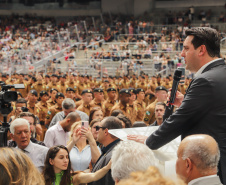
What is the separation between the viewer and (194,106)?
223 centimetres

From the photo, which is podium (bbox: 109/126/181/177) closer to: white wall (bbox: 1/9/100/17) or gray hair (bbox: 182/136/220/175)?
gray hair (bbox: 182/136/220/175)

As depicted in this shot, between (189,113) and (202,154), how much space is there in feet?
1.26

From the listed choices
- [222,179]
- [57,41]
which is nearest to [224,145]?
[222,179]

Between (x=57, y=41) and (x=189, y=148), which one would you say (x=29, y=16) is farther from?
(x=189, y=148)

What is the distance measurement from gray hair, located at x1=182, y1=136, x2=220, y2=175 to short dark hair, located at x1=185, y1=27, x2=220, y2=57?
27.8 inches

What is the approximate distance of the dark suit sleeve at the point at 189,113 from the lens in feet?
7.30

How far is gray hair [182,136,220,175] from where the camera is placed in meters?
1.90

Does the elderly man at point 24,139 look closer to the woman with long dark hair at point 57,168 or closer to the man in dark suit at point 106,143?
the woman with long dark hair at point 57,168

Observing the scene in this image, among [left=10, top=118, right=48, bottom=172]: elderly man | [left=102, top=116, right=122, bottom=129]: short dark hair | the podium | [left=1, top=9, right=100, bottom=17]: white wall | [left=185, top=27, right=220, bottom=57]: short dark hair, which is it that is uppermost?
[left=1, top=9, right=100, bottom=17]: white wall

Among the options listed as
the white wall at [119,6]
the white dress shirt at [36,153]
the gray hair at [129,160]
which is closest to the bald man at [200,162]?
the gray hair at [129,160]

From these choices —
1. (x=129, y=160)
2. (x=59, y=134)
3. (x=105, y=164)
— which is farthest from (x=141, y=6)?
(x=129, y=160)

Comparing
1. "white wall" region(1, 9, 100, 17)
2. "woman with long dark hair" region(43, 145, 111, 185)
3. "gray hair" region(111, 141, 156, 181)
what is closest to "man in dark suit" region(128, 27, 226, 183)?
"gray hair" region(111, 141, 156, 181)

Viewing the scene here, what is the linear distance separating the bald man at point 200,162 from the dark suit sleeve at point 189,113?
30 cm

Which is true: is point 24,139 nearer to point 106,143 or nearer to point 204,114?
point 106,143
